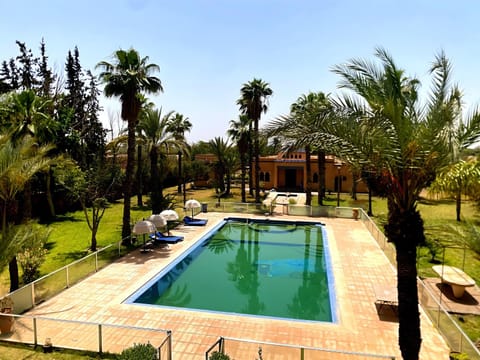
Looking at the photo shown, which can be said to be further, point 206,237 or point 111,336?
point 206,237

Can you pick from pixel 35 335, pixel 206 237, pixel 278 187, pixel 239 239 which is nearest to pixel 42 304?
pixel 35 335

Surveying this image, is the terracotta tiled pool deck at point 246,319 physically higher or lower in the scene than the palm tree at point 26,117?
lower

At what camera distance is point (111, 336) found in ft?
28.9

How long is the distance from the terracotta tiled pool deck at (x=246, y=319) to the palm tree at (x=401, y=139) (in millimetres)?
2414

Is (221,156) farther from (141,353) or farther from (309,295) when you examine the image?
(141,353)

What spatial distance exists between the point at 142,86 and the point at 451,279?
16766mm

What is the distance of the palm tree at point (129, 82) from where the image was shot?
18.8m

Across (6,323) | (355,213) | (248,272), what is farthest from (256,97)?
(6,323)

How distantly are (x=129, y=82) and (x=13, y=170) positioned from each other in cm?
1033

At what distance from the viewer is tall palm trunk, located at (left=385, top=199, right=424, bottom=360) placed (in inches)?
285

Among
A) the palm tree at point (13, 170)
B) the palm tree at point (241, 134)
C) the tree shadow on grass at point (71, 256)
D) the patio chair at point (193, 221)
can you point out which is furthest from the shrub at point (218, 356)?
the palm tree at point (241, 134)

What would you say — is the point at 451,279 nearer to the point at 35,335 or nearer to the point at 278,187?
the point at 35,335

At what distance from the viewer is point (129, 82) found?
18.8 metres

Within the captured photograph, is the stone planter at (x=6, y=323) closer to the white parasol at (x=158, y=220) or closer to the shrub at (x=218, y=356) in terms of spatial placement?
the shrub at (x=218, y=356)
